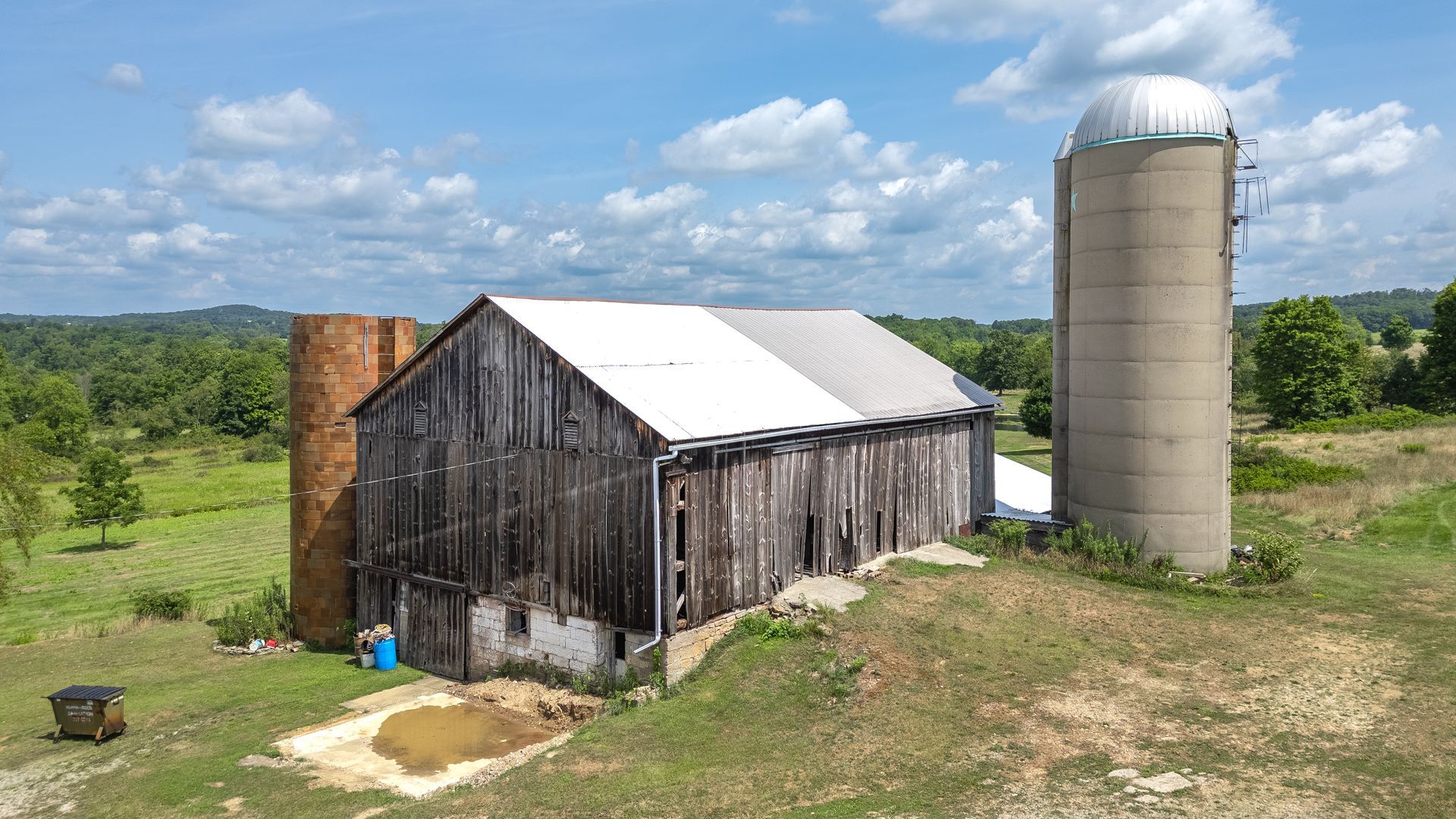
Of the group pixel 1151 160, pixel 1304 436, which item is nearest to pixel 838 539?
pixel 1151 160

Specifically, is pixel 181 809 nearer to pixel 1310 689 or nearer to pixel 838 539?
pixel 838 539

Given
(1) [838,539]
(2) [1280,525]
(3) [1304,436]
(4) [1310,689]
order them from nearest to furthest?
1. (4) [1310,689]
2. (1) [838,539]
3. (2) [1280,525]
4. (3) [1304,436]

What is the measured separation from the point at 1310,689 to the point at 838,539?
9.70 m

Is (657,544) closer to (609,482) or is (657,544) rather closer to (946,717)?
(609,482)

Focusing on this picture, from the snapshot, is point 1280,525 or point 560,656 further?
point 1280,525

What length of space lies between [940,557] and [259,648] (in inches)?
708

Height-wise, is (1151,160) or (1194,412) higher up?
(1151,160)

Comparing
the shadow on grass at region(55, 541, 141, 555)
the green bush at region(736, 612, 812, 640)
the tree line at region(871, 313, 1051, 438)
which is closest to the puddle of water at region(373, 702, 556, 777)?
the green bush at region(736, 612, 812, 640)

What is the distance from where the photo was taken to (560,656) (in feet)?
63.4

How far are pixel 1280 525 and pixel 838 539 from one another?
62.8 feet

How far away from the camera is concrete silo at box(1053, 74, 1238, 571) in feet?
78.5

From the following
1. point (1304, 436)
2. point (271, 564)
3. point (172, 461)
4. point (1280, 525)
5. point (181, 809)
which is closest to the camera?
point (181, 809)

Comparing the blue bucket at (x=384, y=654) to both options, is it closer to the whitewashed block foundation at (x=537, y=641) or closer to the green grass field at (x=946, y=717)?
the green grass field at (x=946, y=717)

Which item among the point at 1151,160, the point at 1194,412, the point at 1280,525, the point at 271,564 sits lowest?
the point at 271,564
